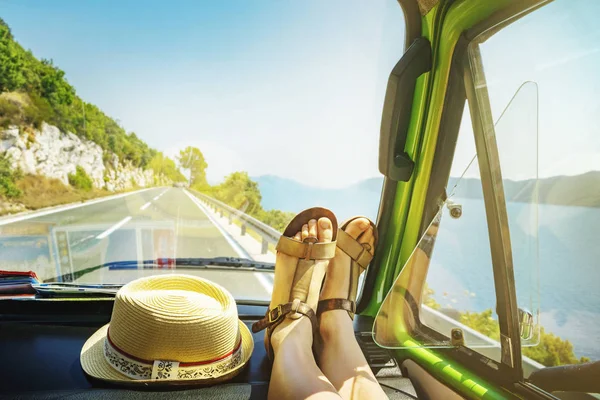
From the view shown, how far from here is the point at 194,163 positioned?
4.49 metres

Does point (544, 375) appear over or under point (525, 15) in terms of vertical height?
under

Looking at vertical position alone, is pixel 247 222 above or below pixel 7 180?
below

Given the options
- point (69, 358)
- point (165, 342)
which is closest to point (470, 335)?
point (165, 342)

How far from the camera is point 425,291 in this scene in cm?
188

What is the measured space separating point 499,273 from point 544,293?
0.17m

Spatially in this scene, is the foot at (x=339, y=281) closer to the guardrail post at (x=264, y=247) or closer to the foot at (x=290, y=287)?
the foot at (x=290, y=287)

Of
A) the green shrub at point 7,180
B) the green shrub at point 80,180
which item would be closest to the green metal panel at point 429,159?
the green shrub at point 7,180

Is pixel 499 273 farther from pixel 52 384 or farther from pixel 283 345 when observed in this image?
pixel 52 384

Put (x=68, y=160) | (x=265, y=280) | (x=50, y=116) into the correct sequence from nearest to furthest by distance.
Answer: (x=265, y=280) → (x=50, y=116) → (x=68, y=160)

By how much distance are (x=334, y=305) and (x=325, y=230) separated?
408 mm

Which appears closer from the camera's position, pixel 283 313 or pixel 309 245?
pixel 283 313

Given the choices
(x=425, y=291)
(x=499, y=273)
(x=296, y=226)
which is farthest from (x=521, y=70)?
(x=296, y=226)

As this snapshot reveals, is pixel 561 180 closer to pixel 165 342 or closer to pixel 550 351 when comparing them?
pixel 550 351

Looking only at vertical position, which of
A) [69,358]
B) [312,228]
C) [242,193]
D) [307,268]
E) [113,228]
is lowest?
[69,358]
